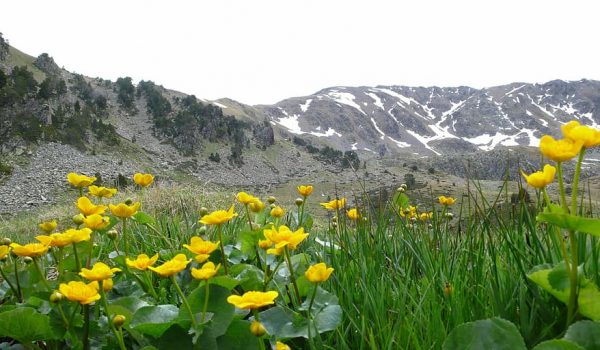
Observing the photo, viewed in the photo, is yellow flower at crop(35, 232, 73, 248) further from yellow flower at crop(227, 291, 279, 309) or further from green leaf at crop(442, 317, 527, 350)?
green leaf at crop(442, 317, 527, 350)

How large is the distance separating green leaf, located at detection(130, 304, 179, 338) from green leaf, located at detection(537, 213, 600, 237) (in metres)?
0.97

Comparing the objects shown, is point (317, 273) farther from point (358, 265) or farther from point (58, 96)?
point (58, 96)

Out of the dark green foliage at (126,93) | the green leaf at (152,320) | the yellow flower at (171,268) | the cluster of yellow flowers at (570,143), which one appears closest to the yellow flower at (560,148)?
the cluster of yellow flowers at (570,143)

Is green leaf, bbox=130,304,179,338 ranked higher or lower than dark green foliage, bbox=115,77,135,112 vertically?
lower

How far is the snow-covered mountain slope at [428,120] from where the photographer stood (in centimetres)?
15912

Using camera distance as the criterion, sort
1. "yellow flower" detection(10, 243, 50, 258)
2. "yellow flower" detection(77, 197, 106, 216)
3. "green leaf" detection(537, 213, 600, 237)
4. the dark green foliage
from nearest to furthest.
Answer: "green leaf" detection(537, 213, 600, 237)
"yellow flower" detection(10, 243, 50, 258)
"yellow flower" detection(77, 197, 106, 216)
the dark green foliage

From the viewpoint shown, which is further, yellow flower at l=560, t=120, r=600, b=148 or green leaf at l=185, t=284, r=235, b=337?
green leaf at l=185, t=284, r=235, b=337

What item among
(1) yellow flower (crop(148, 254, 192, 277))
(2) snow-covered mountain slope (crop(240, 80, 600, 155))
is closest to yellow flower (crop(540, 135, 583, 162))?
(1) yellow flower (crop(148, 254, 192, 277))

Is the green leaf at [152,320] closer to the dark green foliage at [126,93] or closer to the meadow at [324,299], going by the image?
the meadow at [324,299]

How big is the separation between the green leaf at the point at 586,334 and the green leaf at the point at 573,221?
0.76 feet

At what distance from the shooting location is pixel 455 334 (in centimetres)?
105

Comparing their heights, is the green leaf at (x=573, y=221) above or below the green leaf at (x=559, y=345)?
above

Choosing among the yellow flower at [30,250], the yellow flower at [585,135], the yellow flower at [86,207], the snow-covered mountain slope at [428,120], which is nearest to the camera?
the yellow flower at [585,135]

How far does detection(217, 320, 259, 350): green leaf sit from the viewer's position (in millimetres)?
1294
